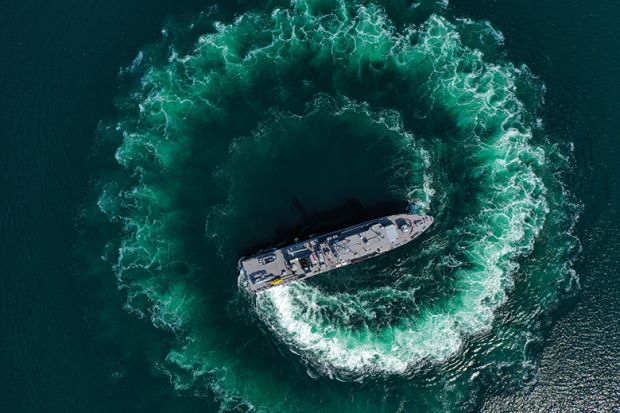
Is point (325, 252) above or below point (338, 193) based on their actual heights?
below

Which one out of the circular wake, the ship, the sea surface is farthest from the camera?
the circular wake

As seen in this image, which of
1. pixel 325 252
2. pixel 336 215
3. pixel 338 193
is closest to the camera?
pixel 325 252

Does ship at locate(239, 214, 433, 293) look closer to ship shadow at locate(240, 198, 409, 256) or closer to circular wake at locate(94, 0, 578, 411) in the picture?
ship shadow at locate(240, 198, 409, 256)

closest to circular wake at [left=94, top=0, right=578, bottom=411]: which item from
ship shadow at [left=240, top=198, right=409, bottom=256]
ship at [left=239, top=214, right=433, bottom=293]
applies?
ship shadow at [left=240, top=198, right=409, bottom=256]

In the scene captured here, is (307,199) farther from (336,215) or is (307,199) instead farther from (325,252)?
(325,252)

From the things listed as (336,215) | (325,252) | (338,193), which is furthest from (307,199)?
(325,252)

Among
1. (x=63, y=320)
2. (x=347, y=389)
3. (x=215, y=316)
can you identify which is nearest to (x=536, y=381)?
(x=347, y=389)
